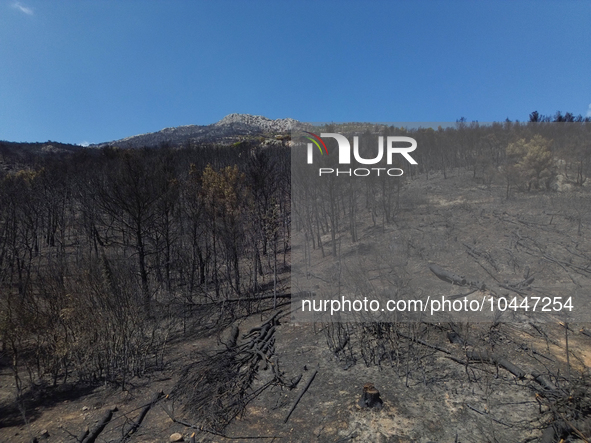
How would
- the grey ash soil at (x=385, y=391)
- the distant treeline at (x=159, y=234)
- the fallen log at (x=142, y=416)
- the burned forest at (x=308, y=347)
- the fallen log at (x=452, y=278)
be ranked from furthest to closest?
the fallen log at (x=452, y=278) → the distant treeline at (x=159, y=234) → the fallen log at (x=142, y=416) → the burned forest at (x=308, y=347) → the grey ash soil at (x=385, y=391)

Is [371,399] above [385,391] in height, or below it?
above

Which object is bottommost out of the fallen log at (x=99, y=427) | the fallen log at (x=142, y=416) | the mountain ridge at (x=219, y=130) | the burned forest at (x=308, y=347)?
the fallen log at (x=99, y=427)

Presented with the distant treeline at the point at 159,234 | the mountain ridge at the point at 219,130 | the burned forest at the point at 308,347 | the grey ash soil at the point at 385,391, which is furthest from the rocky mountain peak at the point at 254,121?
Answer: the grey ash soil at the point at 385,391

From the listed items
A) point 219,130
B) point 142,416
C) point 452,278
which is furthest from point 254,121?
point 142,416

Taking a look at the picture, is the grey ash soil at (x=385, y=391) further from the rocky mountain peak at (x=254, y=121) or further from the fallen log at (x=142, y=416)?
the rocky mountain peak at (x=254, y=121)

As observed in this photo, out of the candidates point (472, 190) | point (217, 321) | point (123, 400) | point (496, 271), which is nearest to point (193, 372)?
point (123, 400)

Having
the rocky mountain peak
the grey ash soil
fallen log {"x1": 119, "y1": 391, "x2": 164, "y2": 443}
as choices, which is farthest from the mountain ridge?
fallen log {"x1": 119, "y1": 391, "x2": 164, "y2": 443}

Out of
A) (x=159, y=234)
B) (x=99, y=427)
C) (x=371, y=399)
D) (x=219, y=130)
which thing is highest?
(x=219, y=130)

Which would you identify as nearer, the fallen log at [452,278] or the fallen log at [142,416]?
the fallen log at [142,416]

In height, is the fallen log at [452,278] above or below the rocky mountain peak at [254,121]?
below

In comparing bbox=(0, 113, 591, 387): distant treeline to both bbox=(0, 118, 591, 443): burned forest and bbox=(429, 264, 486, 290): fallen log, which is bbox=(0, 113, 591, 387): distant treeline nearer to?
bbox=(0, 118, 591, 443): burned forest

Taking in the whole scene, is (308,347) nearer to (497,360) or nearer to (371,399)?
(371,399)

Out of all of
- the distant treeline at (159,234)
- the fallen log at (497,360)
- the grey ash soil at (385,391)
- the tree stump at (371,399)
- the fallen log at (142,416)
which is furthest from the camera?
the distant treeline at (159,234)

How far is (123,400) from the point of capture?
7.80 metres
